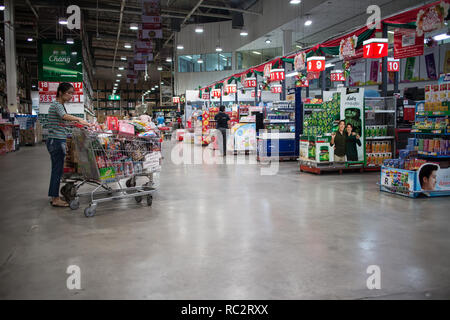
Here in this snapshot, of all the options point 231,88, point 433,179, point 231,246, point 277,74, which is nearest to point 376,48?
point 433,179

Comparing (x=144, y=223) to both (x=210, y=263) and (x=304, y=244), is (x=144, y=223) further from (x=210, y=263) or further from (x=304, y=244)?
(x=304, y=244)

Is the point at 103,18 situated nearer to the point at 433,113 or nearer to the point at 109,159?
the point at 109,159

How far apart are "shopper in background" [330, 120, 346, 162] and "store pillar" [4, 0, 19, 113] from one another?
14.8 m

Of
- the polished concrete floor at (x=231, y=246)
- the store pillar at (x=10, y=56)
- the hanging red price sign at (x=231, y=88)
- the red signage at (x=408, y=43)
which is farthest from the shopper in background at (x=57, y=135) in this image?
the hanging red price sign at (x=231, y=88)

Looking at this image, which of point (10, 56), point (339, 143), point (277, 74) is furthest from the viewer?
point (10, 56)

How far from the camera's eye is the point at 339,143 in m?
8.00

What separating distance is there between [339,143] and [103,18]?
64.3 ft

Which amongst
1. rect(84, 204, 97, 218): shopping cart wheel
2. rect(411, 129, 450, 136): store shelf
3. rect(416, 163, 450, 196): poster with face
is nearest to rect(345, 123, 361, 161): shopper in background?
rect(411, 129, 450, 136): store shelf

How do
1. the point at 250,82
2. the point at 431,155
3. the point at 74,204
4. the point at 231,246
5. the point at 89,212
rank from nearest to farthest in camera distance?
the point at 231,246, the point at 89,212, the point at 74,204, the point at 431,155, the point at 250,82

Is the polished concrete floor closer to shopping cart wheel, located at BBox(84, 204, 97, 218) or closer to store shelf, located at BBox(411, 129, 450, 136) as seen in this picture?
shopping cart wheel, located at BBox(84, 204, 97, 218)

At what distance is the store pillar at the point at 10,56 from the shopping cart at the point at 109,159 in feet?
45.4

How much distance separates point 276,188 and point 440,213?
2.55 metres

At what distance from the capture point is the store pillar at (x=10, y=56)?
642 inches
